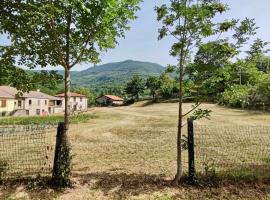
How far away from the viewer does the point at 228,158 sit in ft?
45.9

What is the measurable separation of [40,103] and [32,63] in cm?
6641

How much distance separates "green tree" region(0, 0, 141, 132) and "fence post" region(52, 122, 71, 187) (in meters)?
0.28

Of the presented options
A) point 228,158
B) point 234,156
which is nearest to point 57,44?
point 228,158

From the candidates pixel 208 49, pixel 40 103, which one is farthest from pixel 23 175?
pixel 40 103

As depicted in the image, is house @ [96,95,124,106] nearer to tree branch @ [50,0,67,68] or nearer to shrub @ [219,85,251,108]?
tree branch @ [50,0,67,68]

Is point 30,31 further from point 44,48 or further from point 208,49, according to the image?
point 208,49

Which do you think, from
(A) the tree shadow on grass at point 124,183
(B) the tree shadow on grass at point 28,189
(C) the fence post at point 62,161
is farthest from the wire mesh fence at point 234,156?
(B) the tree shadow on grass at point 28,189

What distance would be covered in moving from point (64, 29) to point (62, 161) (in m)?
4.39

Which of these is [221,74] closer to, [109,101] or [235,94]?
[235,94]

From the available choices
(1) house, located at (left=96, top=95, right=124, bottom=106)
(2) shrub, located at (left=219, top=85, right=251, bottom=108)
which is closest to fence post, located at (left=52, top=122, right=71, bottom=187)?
(2) shrub, located at (left=219, top=85, right=251, bottom=108)

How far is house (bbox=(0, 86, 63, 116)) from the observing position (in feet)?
200

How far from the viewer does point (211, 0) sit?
388 inches

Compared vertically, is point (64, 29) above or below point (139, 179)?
above

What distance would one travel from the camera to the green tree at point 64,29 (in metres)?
9.59
